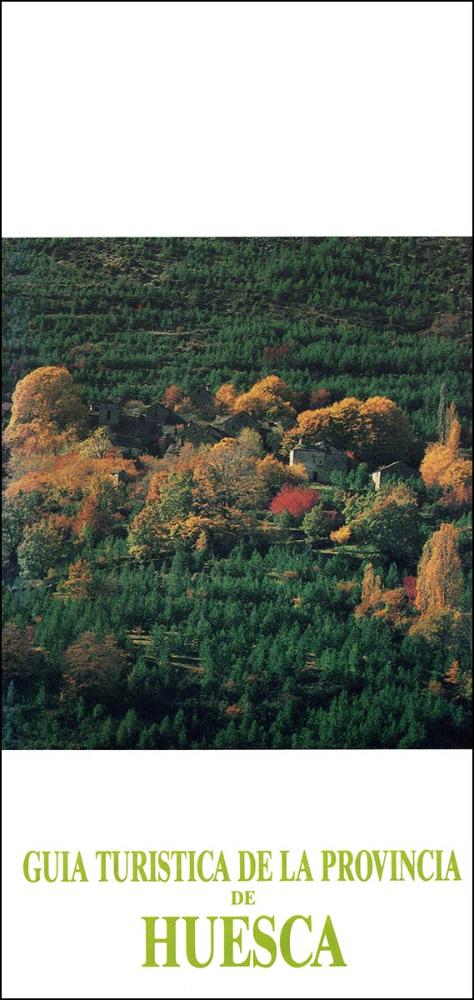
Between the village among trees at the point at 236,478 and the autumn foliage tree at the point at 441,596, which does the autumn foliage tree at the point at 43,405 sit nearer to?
the village among trees at the point at 236,478

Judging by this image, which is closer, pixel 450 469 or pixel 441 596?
pixel 441 596

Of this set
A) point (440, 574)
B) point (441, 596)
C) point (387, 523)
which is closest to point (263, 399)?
point (387, 523)

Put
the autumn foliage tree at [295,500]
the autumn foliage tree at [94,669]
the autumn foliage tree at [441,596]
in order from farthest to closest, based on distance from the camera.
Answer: the autumn foliage tree at [295,500]
the autumn foliage tree at [441,596]
the autumn foliage tree at [94,669]

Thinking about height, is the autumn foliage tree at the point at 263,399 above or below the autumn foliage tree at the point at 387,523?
above

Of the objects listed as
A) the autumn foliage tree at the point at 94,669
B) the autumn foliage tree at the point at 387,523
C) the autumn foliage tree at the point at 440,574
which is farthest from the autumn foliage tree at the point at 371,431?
the autumn foliage tree at the point at 94,669

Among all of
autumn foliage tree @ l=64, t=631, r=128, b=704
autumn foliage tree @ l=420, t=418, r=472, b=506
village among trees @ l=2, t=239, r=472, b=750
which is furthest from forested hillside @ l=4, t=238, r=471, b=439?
autumn foliage tree @ l=64, t=631, r=128, b=704

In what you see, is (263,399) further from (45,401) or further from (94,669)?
(94,669)

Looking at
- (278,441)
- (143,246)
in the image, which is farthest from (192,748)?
(143,246)
